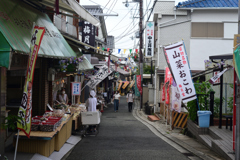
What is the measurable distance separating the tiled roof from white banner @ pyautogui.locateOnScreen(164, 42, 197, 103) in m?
11.3

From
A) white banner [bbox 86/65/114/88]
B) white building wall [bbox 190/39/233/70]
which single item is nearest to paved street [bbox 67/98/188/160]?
white banner [bbox 86/65/114/88]

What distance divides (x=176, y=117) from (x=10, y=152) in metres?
9.00

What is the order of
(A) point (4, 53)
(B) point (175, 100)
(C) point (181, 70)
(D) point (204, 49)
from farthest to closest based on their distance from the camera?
(D) point (204, 49) < (B) point (175, 100) < (C) point (181, 70) < (A) point (4, 53)

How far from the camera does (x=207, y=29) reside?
851 inches

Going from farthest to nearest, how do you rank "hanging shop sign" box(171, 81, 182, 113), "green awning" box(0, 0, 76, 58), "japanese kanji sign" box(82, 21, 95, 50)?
"japanese kanji sign" box(82, 21, 95, 50) → "hanging shop sign" box(171, 81, 182, 113) → "green awning" box(0, 0, 76, 58)

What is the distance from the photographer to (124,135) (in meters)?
→ 12.7

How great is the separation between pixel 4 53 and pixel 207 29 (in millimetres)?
19001

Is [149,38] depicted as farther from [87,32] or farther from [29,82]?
[29,82]

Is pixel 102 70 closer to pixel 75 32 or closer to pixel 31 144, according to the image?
pixel 75 32

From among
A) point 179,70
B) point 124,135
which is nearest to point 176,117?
point 124,135

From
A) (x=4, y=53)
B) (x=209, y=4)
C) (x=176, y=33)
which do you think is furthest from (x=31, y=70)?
(x=209, y=4)

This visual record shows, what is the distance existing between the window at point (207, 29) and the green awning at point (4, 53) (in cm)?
1825

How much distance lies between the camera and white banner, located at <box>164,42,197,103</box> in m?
10.7

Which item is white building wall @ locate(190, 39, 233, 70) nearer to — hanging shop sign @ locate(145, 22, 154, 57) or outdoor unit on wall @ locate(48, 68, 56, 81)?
hanging shop sign @ locate(145, 22, 154, 57)
